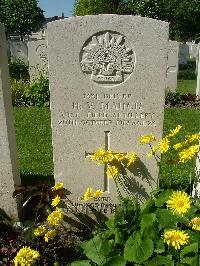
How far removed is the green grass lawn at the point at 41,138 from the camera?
516 cm

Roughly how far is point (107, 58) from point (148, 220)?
4.85 feet

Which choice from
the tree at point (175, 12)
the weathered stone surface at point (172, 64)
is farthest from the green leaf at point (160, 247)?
the tree at point (175, 12)

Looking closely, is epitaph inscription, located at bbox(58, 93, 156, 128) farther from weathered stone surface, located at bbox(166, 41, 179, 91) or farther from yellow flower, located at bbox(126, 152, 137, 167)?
weathered stone surface, located at bbox(166, 41, 179, 91)

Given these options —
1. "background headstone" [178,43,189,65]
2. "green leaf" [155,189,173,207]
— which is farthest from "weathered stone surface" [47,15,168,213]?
"background headstone" [178,43,189,65]

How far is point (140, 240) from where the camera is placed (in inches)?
109

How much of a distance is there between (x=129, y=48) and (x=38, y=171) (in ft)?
8.69

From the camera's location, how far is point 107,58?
3361mm

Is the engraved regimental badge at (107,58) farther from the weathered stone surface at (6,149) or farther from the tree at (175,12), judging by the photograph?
the tree at (175,12)

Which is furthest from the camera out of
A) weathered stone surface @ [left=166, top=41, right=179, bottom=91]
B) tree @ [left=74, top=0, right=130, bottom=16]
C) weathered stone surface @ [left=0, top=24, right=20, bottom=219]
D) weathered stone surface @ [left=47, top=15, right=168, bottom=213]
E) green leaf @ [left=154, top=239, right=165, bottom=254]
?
tree @ [left=74, top=0, right=130, bottom=16]

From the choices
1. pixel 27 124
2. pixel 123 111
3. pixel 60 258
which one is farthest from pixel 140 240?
pixel 27 124

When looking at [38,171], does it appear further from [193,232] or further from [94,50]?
[193,232]

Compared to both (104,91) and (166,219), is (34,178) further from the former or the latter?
(166,219)

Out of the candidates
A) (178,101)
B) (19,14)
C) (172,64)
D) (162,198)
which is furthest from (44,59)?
(19,14)

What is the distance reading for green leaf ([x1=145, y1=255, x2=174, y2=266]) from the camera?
262cm
